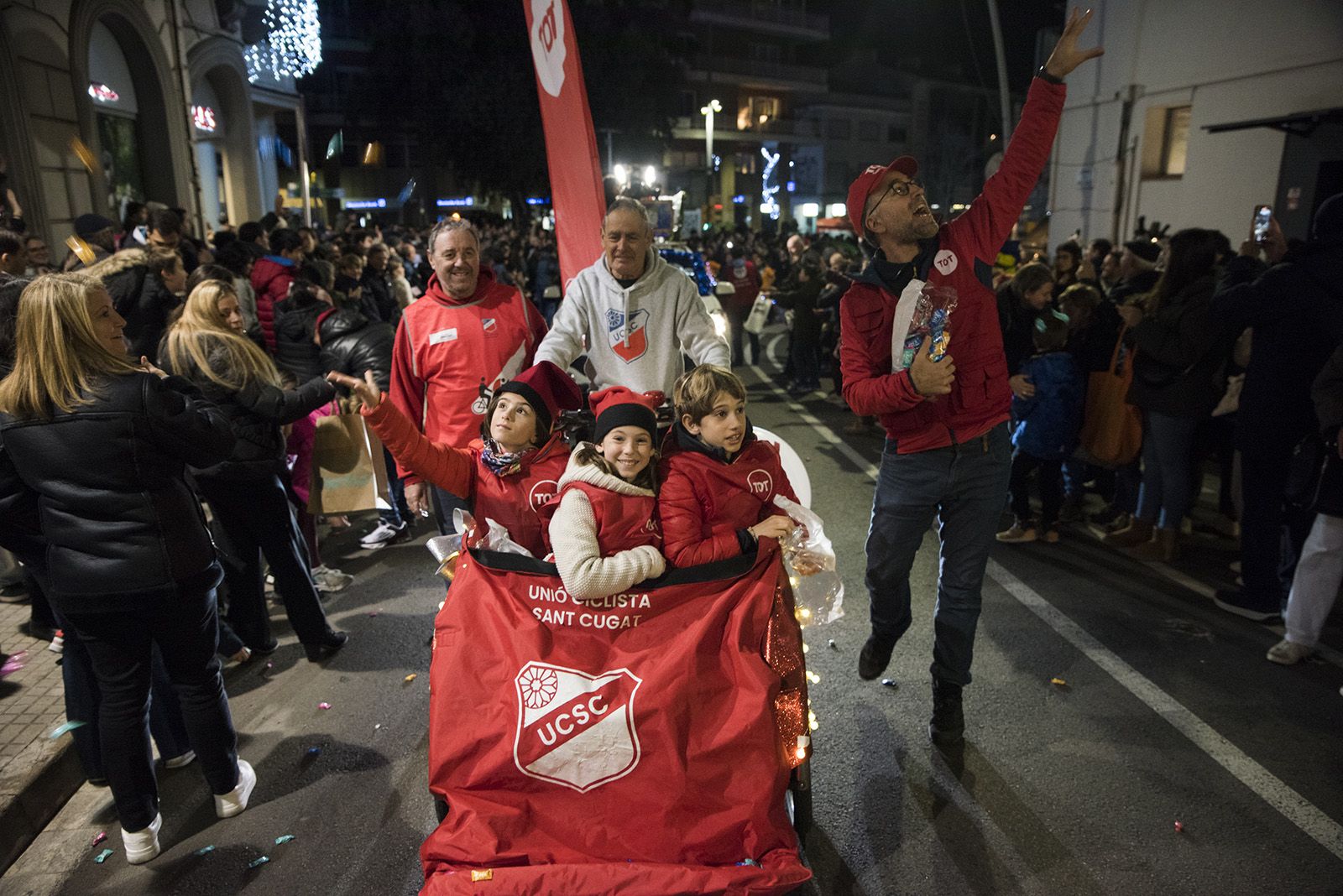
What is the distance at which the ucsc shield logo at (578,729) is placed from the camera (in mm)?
2582

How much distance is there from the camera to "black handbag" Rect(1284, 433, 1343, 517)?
4.11m

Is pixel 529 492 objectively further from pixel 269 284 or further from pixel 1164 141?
pixel 1164 141

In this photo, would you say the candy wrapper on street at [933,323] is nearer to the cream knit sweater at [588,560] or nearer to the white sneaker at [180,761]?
the cream knit sweater at [588,560]

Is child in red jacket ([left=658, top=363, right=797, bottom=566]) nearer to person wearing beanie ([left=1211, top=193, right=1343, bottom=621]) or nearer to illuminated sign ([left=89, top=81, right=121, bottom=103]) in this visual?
person wearing beanie ([left=1211, top=193, right=1343, bottom=621])

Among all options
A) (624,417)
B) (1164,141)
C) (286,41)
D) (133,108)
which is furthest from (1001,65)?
(624,417)

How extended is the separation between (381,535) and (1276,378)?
5.89 meters

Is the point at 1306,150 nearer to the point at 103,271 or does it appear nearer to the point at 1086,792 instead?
the point at 1086,792

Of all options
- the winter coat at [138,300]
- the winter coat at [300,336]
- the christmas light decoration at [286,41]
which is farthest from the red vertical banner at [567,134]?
the christmas light decoration at [286,41]

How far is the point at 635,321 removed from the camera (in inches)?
162

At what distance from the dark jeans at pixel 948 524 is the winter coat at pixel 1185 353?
2556 millimetres

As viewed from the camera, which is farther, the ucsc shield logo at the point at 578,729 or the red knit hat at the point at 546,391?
the red knit hat at the point at 546,391

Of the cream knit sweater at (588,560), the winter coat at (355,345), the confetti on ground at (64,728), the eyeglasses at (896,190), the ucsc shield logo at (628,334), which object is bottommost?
the confetti on ground at (64,728)

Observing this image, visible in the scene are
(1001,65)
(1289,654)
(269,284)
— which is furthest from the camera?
(1001,65)

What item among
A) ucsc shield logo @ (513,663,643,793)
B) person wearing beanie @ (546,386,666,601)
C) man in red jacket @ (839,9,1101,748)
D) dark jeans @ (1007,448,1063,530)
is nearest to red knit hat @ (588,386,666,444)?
person wearing beanie @ (546,386,666,601)
